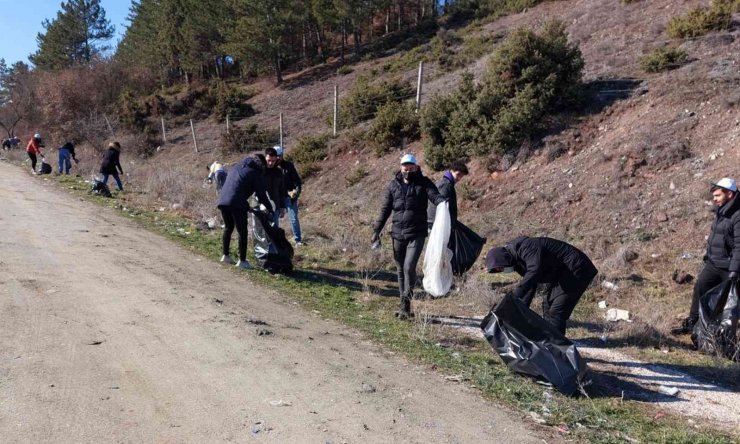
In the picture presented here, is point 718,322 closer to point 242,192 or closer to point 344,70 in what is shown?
point 242,192

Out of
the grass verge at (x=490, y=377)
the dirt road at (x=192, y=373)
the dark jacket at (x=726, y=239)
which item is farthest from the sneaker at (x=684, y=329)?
the dirt road at (x=192, y=373)

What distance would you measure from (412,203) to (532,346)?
83.6 inches

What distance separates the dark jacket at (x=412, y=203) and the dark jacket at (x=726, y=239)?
291 cm

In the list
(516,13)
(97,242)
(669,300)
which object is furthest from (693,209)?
(516,13)

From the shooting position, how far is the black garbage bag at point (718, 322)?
5.54 meters

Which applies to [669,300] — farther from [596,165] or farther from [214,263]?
[214,263]

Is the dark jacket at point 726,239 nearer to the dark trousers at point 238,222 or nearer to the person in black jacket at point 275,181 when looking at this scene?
the dark trousers at point 238,222

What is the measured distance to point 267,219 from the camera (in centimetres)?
759

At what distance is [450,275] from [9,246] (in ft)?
19.6

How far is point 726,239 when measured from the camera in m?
5.76

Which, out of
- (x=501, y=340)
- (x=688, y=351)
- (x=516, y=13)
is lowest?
(x=688, y=351)

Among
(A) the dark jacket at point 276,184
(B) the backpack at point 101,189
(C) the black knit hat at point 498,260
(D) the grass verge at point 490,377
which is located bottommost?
(D) the grass verge at point 490,377

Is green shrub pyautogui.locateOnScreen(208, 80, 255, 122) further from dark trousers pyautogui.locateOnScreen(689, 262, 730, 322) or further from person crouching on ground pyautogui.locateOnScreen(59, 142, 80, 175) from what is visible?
dark trousers pyautogui.locateOnScreen(689, 262, 730, 322)

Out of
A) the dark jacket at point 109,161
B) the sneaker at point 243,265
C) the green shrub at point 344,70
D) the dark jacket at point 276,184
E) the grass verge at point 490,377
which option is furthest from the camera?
the green shrub at point 344,70
